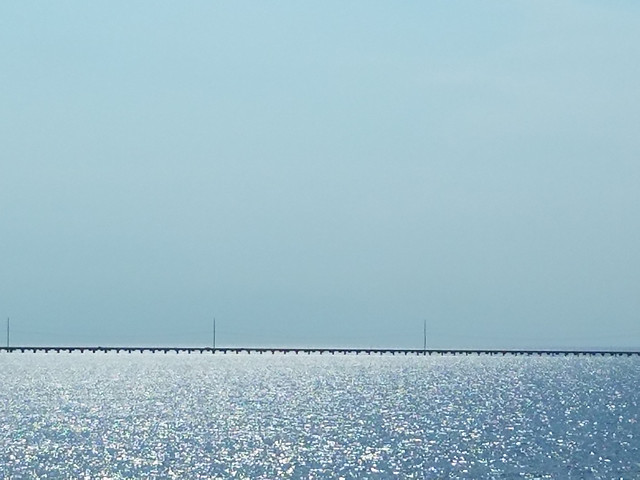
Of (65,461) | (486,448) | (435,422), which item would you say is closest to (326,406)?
(435,422)

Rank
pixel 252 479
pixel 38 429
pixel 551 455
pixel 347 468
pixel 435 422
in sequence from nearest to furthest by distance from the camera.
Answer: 1. pixel 252 479
2. pixel 347 468
3. pixel 551 455
4. pixel 38 429
5. pixel 435 422

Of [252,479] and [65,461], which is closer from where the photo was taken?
[252,479]

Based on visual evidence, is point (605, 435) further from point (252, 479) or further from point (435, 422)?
point (252, 479)

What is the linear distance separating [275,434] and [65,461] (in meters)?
29.1

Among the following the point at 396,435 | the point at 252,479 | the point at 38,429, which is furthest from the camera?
the point at 38,429

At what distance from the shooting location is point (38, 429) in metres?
120

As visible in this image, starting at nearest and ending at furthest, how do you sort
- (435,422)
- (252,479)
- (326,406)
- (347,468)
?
1. (252,479)
2. (347,468)
3. (435,422)
4. (326,406)

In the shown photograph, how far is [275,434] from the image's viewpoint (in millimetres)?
114312

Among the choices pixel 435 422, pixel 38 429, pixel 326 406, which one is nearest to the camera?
pixel 38 429

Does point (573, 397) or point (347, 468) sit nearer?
point (347, 468)

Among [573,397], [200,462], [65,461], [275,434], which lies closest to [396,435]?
[275,434]

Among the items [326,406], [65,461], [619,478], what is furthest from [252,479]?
[326,406]

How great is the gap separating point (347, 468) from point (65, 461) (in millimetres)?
23095

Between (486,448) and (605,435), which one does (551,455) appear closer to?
(486,448)
